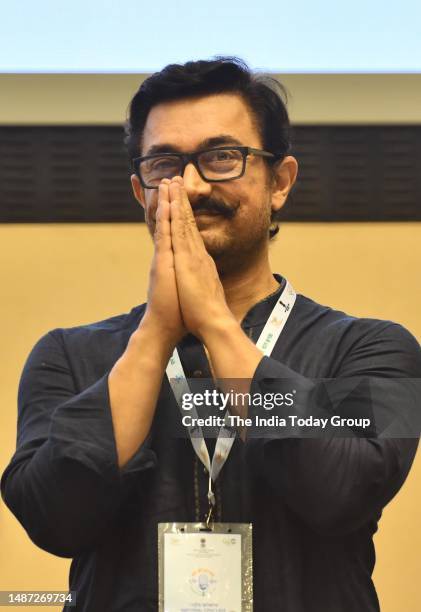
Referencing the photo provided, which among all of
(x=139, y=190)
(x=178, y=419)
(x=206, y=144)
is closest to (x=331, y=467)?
(x=178, y=419)

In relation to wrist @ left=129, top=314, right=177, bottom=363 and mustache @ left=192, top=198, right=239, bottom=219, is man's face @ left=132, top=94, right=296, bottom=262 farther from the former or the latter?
wrist @ left=129, top=314, right=177, bottom=363

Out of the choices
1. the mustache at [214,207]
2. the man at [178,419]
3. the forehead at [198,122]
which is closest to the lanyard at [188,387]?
the man at [178,419]

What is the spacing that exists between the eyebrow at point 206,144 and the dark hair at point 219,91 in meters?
0.10

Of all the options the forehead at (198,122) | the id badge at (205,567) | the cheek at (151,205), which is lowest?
the id badge at (205,567)

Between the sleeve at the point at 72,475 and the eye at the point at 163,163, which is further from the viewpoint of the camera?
the eye at the point at 163,163

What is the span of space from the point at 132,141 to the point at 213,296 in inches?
18.2

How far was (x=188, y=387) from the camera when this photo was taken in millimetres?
1584

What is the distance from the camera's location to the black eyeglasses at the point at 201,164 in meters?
1.64

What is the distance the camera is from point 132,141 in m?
1.87

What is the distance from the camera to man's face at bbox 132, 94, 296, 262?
5.36 feet

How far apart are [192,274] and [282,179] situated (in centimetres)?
40

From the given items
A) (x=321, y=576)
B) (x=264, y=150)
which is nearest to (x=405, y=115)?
(x=264, y=150)

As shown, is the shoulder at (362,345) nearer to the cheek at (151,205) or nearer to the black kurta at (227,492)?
the black kurta at (227,492)

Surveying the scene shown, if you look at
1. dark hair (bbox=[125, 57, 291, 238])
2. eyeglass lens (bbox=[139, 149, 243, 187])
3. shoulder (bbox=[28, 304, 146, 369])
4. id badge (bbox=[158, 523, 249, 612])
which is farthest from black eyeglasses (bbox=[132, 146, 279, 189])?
id badge (bbox=[158, 523, 249, 612])
